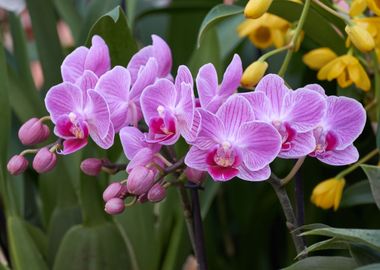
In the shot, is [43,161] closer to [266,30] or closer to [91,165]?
[91,165]

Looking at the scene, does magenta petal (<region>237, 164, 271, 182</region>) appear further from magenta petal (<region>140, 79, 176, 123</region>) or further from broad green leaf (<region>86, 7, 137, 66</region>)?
broad green leaf (<region>86, 7, 137, 66</region>)

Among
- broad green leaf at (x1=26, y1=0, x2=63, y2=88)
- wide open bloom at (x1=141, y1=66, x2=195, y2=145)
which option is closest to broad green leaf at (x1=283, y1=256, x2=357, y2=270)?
wide open bloom at (x1=141, y1=66, x2=195, y2=145)

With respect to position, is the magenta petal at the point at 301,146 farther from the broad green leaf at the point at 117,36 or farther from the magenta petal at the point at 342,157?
the broad green leaf at the point at 117,36

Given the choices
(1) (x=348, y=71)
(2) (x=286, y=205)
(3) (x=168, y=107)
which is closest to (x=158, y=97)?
(3) (x=168, y=107)

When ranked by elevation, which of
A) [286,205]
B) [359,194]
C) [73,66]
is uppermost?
[73,66]

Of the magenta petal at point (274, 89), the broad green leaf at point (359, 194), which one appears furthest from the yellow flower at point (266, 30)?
the magenta petal at point (274, 89)

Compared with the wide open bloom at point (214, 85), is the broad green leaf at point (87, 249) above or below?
below
